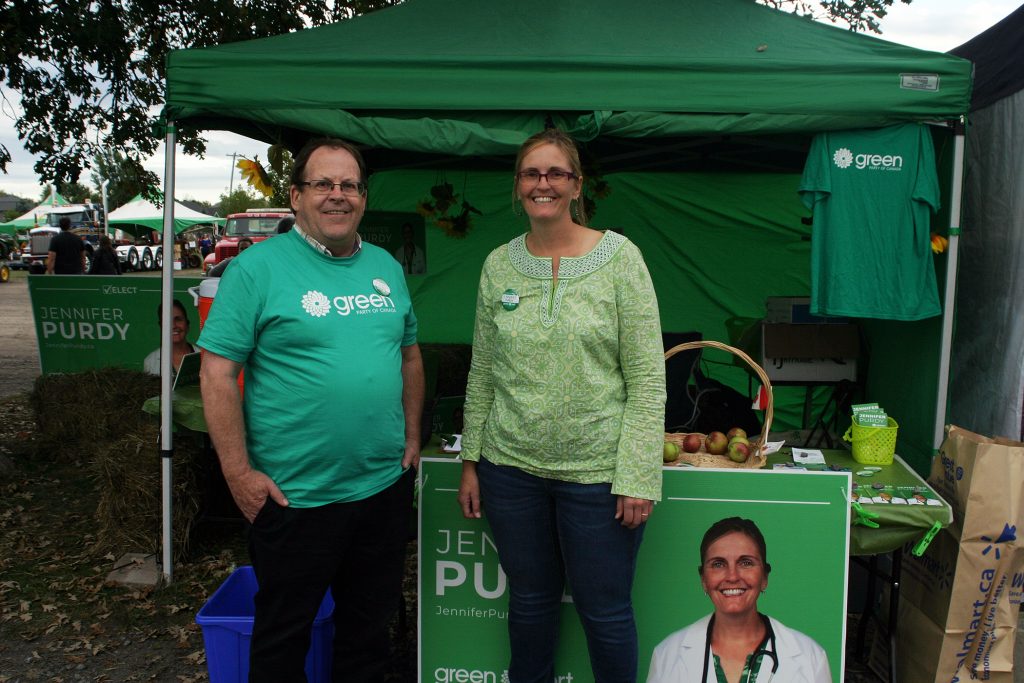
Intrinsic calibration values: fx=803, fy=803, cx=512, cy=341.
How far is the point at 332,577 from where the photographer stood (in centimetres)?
208

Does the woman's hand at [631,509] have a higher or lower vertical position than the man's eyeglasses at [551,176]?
lower

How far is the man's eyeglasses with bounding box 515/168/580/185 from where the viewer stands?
193 centimetres

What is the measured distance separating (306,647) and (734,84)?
7.93 ft

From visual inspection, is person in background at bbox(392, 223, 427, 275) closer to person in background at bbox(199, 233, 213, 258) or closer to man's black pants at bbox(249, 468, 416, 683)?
man's black pants at bbox(249, 468, 416, 683)

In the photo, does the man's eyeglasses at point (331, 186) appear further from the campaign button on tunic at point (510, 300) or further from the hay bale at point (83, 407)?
the hay bale at point (83, 407)

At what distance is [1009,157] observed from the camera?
11.3 ft

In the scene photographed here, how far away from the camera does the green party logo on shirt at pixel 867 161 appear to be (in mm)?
3105

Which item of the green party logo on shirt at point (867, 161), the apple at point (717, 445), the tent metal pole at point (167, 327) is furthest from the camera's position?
the tent metal pole at point (167, 327)

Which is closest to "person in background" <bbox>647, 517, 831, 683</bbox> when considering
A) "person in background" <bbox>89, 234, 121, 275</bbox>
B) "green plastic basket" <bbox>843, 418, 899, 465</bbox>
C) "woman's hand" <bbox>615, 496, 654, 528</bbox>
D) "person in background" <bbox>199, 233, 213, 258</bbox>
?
"woman's hand" <bbox>615, 496, 654, 528</bbox>

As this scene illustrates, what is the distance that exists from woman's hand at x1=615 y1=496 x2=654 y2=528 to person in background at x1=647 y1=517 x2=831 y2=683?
1.80 ft

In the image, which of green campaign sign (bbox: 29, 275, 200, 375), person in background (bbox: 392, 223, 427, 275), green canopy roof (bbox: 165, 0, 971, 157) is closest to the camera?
green canopy roof (bbox: 165, 0, 971, 157)

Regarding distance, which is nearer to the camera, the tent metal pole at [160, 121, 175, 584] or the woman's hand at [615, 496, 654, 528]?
the woman's hand at [615, 496, 654, 528]

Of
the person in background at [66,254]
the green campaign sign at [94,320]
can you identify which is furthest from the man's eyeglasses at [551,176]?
the person in background at [66,254]

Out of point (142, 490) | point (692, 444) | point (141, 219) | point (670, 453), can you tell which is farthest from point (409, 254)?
point (141, 219)
